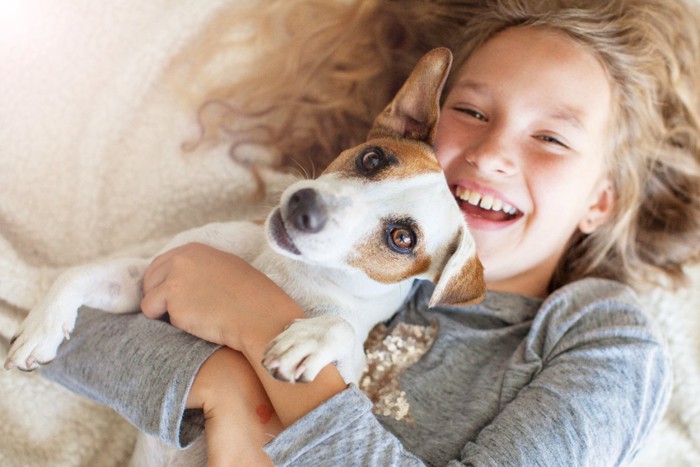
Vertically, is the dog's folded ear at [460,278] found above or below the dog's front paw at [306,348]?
above

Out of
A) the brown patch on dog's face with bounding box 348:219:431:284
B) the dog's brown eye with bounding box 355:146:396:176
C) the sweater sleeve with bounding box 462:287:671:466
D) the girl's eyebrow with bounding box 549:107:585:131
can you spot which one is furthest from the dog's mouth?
the girl's eyebrow with bounding box 549:107:585:131

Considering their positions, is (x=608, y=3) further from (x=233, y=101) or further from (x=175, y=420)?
(x=175, y=420)

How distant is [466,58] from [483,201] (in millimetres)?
654

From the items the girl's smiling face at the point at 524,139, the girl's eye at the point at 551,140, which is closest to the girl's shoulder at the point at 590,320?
the girl's smiling face at the point at 524,139

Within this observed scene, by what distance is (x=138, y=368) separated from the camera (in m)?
1.56

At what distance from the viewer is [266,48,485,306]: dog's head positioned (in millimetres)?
1436

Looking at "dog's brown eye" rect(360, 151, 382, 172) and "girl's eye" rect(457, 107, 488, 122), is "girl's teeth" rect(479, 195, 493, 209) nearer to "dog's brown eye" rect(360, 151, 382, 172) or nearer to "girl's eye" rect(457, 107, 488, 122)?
"girl's eye" rect(457, 107, 488, 122)

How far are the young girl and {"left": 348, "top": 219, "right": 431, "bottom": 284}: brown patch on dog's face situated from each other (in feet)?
0.79

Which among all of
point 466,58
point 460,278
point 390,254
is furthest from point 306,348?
point 466,58

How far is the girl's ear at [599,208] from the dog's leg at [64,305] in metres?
1.61

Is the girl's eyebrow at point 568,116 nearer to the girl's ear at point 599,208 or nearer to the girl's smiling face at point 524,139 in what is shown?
the girl's smiling face at point 524,139

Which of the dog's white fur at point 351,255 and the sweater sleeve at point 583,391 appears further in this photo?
the sweater sleeve at point 583,391

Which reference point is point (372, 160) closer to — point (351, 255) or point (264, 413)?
point (351, 255)

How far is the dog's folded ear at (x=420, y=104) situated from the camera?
1652 mm
